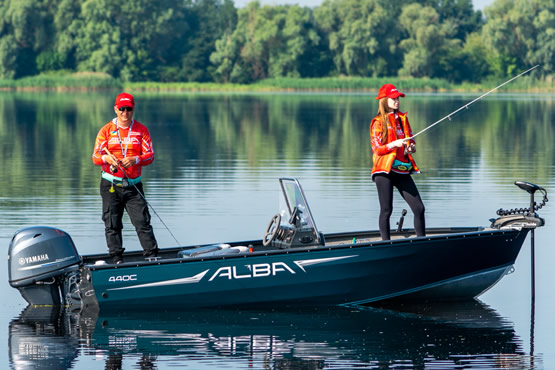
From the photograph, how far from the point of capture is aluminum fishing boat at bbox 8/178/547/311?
32.1 feet

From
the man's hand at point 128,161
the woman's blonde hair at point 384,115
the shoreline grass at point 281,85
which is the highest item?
the shoreline grass at point 281,85

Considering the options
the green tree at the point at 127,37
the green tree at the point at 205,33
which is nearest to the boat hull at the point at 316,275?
the green tree at the point at 127,37

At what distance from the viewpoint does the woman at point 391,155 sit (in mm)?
10117

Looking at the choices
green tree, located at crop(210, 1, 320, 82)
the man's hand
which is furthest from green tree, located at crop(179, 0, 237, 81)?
the man's hand

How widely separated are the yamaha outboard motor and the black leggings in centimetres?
296

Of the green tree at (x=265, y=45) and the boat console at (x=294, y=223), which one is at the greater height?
the green tree at (x=265, y=45)

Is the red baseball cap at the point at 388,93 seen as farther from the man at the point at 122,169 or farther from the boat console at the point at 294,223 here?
the man at the point at 122,169

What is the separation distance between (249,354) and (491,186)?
12.0 m

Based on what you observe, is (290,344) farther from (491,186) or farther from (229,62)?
(229,62)

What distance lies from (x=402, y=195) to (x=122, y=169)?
269cm

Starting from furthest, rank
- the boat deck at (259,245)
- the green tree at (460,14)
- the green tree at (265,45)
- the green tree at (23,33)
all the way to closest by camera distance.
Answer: the green tree at (460,14), the green tree at (265,45), the green tree at (23,33), the boat deck at (259,245)

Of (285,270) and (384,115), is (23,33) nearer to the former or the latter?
(384,115)

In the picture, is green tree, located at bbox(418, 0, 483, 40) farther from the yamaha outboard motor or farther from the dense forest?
the yamaha outboard motor

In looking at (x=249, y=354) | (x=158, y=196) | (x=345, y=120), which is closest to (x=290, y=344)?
(x=249, y=354)
